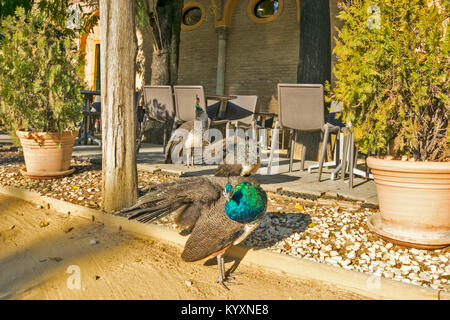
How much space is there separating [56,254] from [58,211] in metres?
1.14

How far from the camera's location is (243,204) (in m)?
2.05

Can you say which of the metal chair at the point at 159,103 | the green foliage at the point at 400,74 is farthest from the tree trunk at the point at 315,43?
the green foliage at the point at 400,74

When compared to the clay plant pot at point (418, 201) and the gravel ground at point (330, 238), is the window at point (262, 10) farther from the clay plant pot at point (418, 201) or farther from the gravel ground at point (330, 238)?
the clay plant pot at point (418, 201)

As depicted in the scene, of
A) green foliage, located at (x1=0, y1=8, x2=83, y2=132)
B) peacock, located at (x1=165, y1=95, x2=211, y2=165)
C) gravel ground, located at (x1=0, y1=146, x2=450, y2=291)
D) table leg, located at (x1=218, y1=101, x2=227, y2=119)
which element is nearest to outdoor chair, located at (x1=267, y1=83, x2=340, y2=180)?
peacock, located at (x1=165, y1=95, x2=211, y2=165)

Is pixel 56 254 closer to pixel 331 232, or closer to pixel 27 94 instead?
pixel 331 232

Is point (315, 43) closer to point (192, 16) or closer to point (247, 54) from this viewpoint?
point (247, 54)

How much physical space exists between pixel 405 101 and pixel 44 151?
4.04 metres

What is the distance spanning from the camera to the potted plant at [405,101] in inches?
96.5

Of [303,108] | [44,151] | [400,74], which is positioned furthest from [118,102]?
[303,108]

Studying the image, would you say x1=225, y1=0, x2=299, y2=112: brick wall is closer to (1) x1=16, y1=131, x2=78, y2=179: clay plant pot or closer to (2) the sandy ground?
(1) x1=16, y1=131, x2=78, y2=179: clay plant pot

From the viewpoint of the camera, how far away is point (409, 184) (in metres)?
2.47

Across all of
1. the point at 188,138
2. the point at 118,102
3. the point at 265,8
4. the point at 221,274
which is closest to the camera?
the point at 221,274

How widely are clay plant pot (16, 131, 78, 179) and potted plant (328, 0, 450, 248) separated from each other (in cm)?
346
